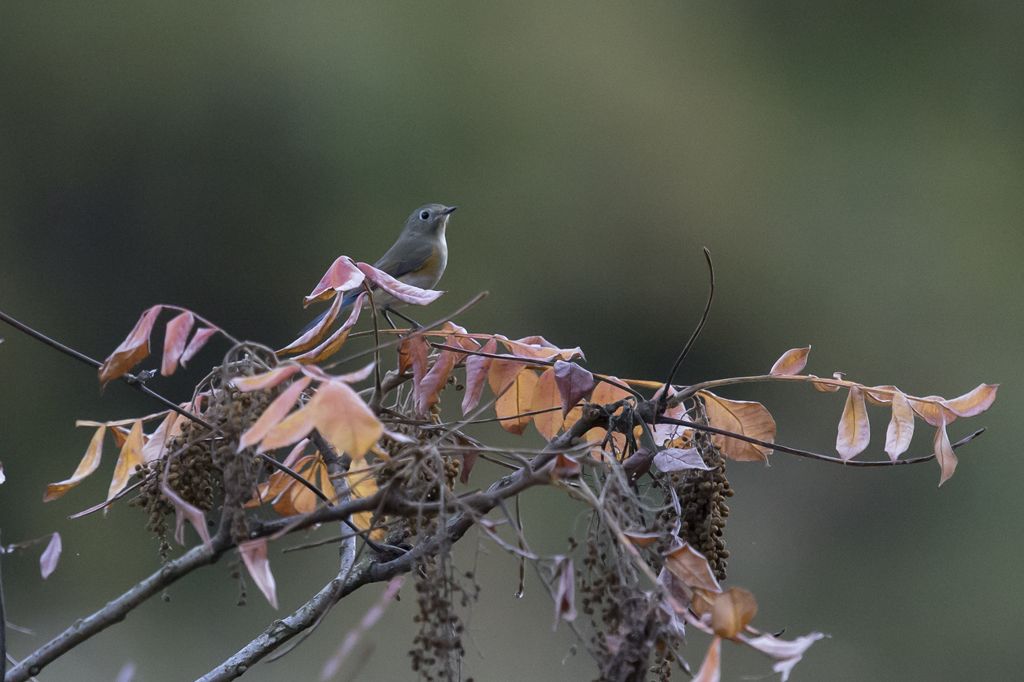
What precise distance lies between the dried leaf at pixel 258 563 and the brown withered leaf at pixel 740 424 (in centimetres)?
39

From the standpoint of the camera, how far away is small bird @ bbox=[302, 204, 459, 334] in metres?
2.01

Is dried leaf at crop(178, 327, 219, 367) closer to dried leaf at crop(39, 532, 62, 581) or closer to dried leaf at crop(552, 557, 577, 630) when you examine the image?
dried leaf at crop(39, 532, 62, 581)

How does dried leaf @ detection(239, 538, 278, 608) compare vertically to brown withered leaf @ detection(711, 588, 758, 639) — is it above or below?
below

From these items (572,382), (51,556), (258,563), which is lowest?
(51,556)

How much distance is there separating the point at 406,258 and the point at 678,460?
1503 mm

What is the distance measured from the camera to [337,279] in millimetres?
709

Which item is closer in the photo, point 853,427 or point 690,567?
point 690,567

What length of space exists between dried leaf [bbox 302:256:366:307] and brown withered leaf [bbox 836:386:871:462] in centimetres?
42

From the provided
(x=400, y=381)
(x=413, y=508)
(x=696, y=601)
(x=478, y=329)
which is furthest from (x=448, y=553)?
(x=478, y=329)

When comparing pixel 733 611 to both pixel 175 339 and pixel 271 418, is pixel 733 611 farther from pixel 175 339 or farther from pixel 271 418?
pixel 175 339

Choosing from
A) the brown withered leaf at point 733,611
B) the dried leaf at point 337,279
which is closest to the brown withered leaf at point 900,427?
the brown withered leaf at point 733,611

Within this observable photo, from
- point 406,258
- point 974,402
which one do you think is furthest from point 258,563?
point 406,258

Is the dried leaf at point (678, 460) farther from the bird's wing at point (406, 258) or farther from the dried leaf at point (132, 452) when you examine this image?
the bird's wing at point (406, 258)

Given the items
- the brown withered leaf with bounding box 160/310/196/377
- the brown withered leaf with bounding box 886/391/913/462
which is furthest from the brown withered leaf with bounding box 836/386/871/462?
the brown withered leaf with bounding box 160/310/196/377
